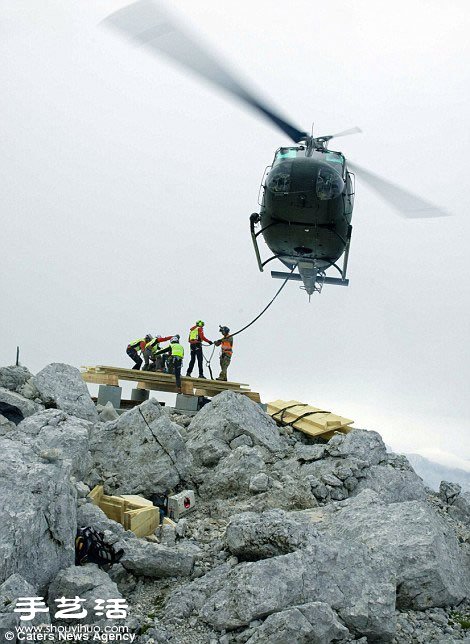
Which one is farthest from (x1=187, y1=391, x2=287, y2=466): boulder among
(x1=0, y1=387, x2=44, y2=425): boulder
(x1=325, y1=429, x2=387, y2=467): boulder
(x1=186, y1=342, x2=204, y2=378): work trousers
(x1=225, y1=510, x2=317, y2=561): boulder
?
(x1=225, y1=510, x2=317, y2=561): boulder

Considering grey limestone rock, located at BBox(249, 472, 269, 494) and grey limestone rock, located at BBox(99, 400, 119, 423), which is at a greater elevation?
grey limestone rock, located at BBox(99, 400, 119, 423)

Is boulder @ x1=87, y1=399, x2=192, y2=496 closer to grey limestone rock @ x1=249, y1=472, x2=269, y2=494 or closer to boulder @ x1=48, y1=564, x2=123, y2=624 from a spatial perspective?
grey limestone rock @ x1=249, y1=472, x2=269, y2=494

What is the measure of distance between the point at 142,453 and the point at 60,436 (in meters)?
1.86

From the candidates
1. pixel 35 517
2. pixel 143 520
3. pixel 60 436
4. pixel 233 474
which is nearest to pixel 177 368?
pixel 233 474

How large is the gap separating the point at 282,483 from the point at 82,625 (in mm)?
5712

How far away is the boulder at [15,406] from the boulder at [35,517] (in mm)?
4610

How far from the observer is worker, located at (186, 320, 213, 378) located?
19.4 meters

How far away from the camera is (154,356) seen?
1977 centimetres

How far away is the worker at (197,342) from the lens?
63.5 ft

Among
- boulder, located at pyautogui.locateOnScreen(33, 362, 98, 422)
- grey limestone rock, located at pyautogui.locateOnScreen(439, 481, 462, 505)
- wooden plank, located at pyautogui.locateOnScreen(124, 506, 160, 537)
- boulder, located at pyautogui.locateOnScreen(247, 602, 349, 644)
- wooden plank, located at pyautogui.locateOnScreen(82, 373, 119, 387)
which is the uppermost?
wooden plank, located at pyautogui.locateOnScreen(82, 373, 119, 387)

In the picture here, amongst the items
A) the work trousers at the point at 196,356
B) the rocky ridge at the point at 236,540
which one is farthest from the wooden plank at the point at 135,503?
the work trousers at the point at 196,356

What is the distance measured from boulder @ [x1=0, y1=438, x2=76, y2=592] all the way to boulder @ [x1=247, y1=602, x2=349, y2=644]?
9.01 ft

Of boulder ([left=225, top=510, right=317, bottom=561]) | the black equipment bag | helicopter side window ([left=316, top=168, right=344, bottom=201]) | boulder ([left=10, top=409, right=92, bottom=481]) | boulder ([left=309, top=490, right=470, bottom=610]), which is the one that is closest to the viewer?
boulder ([left=225, top=510, right=317, bottom=561])

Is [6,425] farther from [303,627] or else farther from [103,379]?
[303,627]
